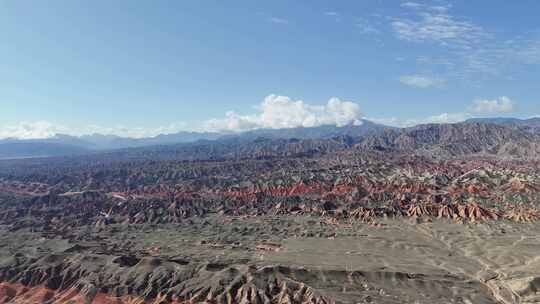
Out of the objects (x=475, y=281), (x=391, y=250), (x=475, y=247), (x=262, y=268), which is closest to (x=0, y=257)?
(x=262, y=268)

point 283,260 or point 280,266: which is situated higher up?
point 280,266

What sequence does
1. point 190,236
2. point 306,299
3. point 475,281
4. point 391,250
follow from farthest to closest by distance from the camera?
1. point 190,236
2. point 391,250
3. point 475,281
4. point 306,299

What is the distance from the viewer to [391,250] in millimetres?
149250

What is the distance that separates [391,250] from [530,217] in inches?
3126

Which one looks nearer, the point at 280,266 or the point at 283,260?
the point at 280,266

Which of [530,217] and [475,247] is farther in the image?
[530,217]

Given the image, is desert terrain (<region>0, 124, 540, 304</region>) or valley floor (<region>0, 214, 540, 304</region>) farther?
desert terrain (<region>0, 124, 540, 304</region>)

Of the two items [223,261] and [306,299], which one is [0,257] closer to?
[223,261]

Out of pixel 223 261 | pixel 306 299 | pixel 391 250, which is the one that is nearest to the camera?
pixel 306 299

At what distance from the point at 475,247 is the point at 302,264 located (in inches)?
2786

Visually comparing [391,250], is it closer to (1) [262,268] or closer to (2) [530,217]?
(1) [262,268]

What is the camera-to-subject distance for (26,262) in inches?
4776

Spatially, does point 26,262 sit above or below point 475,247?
above

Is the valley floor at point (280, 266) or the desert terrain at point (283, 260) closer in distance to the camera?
the valley floor at point (280, 266)
